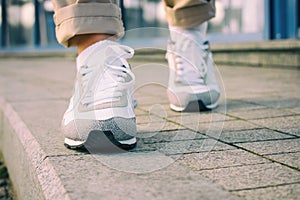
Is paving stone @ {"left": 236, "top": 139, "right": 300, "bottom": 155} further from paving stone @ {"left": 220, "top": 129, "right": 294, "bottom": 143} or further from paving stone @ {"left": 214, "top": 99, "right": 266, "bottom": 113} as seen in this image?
paving stone @ {"left": 214, "top": 99, "right": 266, "bottom": 113}

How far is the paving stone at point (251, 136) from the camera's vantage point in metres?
1.34

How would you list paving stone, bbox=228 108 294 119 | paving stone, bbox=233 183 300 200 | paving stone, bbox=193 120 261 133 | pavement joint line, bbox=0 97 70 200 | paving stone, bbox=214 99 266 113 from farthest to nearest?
paving stone, bbox=214 99 266 113 → paving stone, bbox=228 108 294 119 → paving stone, bbox=193 120 261 133 → pavement joint line, bbox=0 97 70 200 → paving stone, bbox=233 183 300 200

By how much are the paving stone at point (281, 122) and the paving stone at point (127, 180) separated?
1.50 ft

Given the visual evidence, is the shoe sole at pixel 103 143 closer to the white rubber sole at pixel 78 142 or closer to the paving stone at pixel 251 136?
the white rubber sole at pixel 78 142

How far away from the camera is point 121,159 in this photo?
1.15m

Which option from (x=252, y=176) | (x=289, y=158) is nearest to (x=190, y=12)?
(x=289, y=158)

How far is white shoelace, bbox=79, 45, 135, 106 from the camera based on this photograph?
1274 millimetres

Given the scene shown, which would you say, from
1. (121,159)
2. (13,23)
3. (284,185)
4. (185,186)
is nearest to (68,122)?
(121,159)

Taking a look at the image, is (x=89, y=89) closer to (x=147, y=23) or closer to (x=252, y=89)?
(x=252, y=89)

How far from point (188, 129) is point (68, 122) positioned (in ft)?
1.14

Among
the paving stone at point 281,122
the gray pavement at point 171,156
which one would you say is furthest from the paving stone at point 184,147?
the paving stone at point 281,122

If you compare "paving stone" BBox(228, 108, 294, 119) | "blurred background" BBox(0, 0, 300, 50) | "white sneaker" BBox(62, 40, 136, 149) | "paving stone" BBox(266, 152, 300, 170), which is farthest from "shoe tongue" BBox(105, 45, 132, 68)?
"blurred background" BBox(0, 0, 300, 50)

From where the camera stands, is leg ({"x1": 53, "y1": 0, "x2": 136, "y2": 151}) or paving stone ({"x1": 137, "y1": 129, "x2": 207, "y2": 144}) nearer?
leg ({"x1": 53, "y1": 0, "x2": 136, "y2": 151})

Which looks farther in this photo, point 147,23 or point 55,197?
point 147,23
